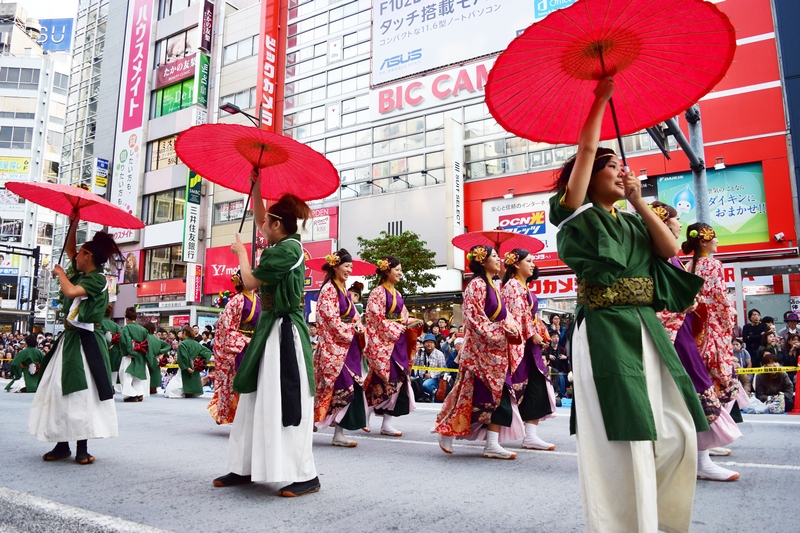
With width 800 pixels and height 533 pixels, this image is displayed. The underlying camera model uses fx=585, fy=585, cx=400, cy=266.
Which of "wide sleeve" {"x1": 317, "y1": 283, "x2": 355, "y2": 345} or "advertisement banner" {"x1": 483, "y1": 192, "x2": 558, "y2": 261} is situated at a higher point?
"advertisement banner" {"x1": 483, "y1": 192, "x2": 558, "y2": 261}

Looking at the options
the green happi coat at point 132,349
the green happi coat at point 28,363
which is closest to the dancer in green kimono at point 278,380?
the green happi coat at point 132,349

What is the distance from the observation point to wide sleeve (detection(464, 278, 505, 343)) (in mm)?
5000

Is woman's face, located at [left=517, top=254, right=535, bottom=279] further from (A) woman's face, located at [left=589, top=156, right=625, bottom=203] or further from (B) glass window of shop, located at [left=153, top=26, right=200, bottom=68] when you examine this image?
(B) glass window of shop, located at [left=153, top=26, right=200, bottom=68]

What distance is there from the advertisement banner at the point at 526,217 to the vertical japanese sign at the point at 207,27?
67.5ft

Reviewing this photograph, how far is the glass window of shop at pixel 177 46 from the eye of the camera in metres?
33.9

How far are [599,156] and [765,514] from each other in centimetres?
209

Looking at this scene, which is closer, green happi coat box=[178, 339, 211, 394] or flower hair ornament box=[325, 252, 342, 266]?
flower hair ornament box=[325, 252, 342, 266]

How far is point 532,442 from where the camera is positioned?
5.33 meters

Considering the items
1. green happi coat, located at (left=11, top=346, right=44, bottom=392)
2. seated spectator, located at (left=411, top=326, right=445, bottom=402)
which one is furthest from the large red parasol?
green happi coat, located at (left=11, top=346, right=44, bottom=392)

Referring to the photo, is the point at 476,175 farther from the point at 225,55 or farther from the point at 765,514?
the point at 765,514

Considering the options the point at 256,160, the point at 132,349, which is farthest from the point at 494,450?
the point at 132,349

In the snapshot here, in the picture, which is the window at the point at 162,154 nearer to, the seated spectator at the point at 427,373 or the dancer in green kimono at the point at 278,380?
the seated spectator at the point at 427,373

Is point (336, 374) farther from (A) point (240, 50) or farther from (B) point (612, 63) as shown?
(A) point (240, 50)

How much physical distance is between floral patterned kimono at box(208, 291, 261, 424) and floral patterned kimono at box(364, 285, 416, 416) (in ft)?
4.44
